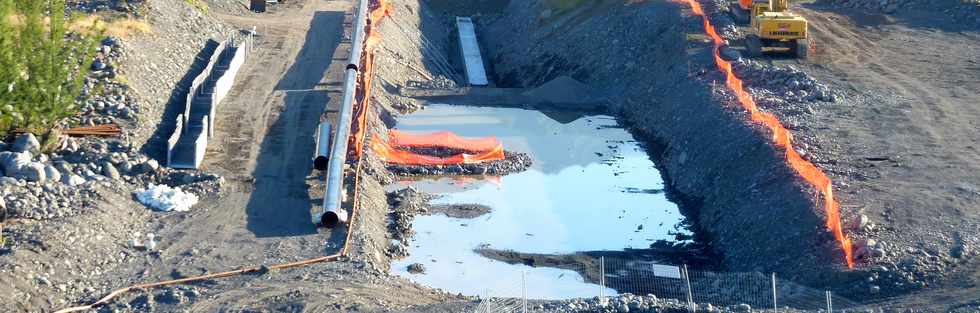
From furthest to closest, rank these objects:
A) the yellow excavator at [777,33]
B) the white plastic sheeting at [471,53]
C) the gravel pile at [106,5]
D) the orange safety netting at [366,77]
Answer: the white plastic sheeting at [471,53], the yellow excavator at [777,33], the gravel pile at [106,5], the orange safety netting at [366,77]

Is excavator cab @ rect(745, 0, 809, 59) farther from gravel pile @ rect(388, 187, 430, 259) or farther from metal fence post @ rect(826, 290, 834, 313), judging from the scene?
metal fence post @ rect(826, 290, 834, 313)

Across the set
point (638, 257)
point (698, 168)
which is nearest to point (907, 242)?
point (638, 257)

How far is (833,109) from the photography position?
3581 cm

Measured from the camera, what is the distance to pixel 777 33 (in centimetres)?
4181

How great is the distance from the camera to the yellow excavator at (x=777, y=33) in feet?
137

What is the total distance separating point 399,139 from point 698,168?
8159 millimetres

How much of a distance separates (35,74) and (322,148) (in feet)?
21.1

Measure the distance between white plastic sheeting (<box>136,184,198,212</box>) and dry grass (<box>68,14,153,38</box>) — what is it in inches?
370

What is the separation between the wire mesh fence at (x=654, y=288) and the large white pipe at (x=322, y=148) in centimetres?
570

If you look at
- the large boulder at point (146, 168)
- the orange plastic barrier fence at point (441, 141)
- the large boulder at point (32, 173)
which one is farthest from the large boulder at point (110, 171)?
the orange plastic barrier fence at point (441, 141)

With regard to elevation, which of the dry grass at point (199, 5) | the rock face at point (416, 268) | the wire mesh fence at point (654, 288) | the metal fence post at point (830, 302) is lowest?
the rock face at point (416, 268)

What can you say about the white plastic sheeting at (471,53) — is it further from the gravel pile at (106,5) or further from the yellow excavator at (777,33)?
the gravel pile at (106,5)

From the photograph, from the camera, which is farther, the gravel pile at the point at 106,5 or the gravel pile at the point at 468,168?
the gravel pile at the point at 106,5

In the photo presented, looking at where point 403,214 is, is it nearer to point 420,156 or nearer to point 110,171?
point 420,156
